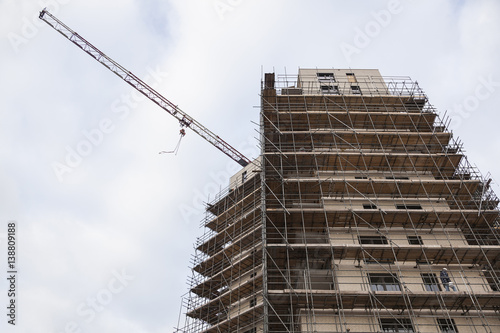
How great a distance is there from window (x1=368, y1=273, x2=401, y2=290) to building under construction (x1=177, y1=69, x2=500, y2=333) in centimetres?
7

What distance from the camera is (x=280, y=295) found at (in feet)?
55.5

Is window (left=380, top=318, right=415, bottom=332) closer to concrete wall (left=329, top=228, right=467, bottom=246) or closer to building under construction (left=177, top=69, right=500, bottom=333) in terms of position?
building under construction (left=177, top=69, right=500, bottom=333)

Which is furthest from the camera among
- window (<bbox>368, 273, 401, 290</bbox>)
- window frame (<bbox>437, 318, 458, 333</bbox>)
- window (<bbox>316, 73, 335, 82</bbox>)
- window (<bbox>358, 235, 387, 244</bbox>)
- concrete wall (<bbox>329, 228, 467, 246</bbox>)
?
window (<bbox>316, 73, 335, 82</bbox>)

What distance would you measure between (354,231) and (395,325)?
5.26 m

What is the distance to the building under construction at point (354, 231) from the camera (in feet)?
56.8

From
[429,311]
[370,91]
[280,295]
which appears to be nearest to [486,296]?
[429,311]

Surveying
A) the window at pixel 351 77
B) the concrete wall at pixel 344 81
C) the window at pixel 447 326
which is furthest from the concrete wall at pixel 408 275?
the window at pixel 351 77

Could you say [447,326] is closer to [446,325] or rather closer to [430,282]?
[446,325]

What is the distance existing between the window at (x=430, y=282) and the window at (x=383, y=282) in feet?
4.63

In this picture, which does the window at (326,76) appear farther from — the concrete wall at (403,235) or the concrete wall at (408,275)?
the concrete wall at (408,275)

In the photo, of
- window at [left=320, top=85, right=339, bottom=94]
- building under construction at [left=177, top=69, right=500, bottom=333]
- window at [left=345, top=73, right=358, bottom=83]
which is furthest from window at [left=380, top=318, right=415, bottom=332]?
window at [left=345, top=73, right=358, bottom=83]

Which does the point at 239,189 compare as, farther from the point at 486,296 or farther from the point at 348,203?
the point at 486,296

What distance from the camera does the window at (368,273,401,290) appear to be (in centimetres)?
1867

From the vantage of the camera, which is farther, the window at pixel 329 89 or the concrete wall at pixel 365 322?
the window at pixel 329 89
